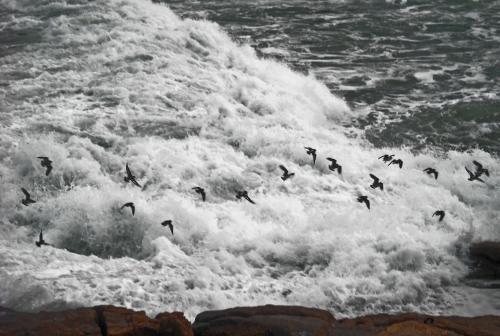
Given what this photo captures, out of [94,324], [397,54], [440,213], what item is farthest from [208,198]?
[397,54]

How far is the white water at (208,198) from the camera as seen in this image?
889 centimetres

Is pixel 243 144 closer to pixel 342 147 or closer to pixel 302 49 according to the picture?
pixel 342 147

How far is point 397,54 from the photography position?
2116 cm

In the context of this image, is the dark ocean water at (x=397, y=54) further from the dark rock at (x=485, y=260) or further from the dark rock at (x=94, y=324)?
the dark rock at (x=94, y=324)

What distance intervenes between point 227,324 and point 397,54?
16.6 metres

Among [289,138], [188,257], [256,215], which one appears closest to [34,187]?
[188,257]

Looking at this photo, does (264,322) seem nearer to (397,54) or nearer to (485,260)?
(485,260)

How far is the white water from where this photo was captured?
889 cm

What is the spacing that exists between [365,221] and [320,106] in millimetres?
5838

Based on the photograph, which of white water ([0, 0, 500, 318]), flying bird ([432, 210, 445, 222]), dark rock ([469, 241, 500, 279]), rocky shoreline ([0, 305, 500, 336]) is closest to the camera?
rocky shoreline ([0, 305, 500, 336])

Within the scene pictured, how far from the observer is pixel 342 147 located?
1394 centimetres

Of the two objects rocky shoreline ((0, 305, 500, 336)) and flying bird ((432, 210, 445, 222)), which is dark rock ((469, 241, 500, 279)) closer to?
flying bird ((432, 210, 445, 222))

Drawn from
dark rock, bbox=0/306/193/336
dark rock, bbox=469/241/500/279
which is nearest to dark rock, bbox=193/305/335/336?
dark rock, bbox=0/306/193/336

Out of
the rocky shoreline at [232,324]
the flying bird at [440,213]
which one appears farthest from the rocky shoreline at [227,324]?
the flying bird at [440,213]
